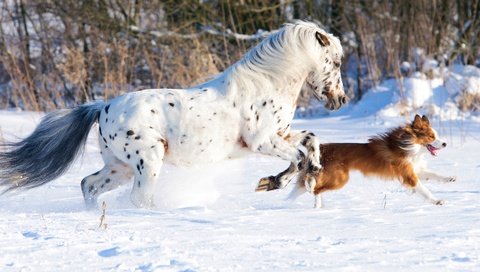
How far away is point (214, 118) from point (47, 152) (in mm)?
1403

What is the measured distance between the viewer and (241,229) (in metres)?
5.03

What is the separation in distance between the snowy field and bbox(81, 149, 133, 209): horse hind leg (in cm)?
16

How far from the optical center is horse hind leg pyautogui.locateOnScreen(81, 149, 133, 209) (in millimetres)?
6625

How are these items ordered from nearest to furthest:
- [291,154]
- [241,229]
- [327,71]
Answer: [241,229], [291,154], [327,71]

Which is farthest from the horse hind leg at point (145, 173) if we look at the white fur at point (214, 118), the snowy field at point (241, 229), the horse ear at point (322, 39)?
the horse ear at point (322, 39)

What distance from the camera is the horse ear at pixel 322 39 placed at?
21.9ft

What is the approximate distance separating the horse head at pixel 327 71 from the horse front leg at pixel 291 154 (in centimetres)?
45

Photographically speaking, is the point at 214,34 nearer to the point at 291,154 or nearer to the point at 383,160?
the point at 383,160

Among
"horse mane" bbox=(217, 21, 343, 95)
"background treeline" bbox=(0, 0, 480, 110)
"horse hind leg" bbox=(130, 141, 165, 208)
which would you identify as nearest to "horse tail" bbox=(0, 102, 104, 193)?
"horse hind leg" bbox=(130, 141, 165, 208)

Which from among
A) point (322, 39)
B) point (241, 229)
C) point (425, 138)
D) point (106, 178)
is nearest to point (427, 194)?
point (425, 138)

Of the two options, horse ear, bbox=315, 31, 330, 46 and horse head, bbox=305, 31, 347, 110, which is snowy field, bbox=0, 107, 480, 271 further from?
horse ear, bbox=315, 31, 330, 46

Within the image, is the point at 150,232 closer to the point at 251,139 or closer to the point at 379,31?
the point at 251,139

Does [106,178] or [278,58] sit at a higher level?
[278,58]

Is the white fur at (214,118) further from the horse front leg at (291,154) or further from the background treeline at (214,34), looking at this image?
the background treeline at (214,34)
